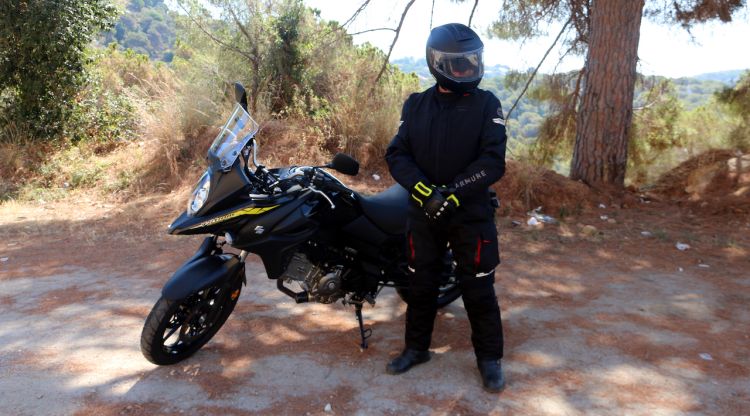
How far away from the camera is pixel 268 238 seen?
3260 mm

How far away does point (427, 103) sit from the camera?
3281 mm

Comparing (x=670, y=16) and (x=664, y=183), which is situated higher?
(x=670, y=16)

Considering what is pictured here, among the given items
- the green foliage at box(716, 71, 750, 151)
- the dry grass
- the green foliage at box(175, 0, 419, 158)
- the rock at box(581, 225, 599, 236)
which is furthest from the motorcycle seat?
the green foliage at box(716, 71, 750, 151)

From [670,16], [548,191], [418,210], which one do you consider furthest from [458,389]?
[670,16]

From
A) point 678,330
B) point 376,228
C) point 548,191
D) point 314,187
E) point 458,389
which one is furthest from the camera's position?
point 548,191

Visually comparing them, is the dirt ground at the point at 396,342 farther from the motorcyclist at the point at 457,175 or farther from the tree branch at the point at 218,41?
the tree branch at the point at 218,41

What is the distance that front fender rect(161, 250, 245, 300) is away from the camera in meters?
3.20

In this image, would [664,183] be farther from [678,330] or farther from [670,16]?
[678,330]

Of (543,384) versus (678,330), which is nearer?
(543,384)

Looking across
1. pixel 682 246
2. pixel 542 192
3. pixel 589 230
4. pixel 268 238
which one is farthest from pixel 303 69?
pixel 268 238

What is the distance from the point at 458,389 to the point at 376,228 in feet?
3.60

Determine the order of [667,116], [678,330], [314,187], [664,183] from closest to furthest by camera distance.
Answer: [314,187]
[678,330]
[664,183]
[667,116]

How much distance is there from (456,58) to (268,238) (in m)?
1.40

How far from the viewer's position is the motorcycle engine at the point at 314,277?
3.46m
